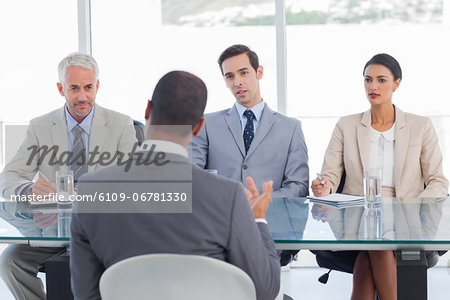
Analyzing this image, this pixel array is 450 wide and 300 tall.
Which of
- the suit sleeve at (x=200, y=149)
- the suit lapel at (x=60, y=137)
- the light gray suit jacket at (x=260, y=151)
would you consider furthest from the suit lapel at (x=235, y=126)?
the suit lapel at (x=60, y=137)

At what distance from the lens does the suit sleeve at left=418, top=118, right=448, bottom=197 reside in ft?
10.0

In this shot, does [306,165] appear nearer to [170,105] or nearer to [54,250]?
[54,250]

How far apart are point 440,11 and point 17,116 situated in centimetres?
339

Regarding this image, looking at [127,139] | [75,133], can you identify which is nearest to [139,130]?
[127,139]

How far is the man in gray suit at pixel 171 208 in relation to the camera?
1552 mm

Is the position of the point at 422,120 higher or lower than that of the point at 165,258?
higher

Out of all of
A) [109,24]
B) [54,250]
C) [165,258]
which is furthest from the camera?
[109,24]

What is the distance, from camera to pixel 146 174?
1593 mm

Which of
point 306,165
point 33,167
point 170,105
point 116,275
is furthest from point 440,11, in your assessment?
point 116,275

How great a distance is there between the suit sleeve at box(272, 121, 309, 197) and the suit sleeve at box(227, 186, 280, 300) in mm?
1379

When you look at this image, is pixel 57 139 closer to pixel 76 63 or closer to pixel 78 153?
pixel 78 153

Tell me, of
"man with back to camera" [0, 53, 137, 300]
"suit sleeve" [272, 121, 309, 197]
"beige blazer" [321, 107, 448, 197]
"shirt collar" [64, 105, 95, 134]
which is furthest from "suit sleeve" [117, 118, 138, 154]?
"beige blazer" [321, 107, 448, 197]

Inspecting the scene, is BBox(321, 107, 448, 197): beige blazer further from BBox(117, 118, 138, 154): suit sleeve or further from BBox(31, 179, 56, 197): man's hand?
BBox(31, 179, 56, 197): man's hand

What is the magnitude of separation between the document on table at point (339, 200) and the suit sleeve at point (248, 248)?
1033 mm
